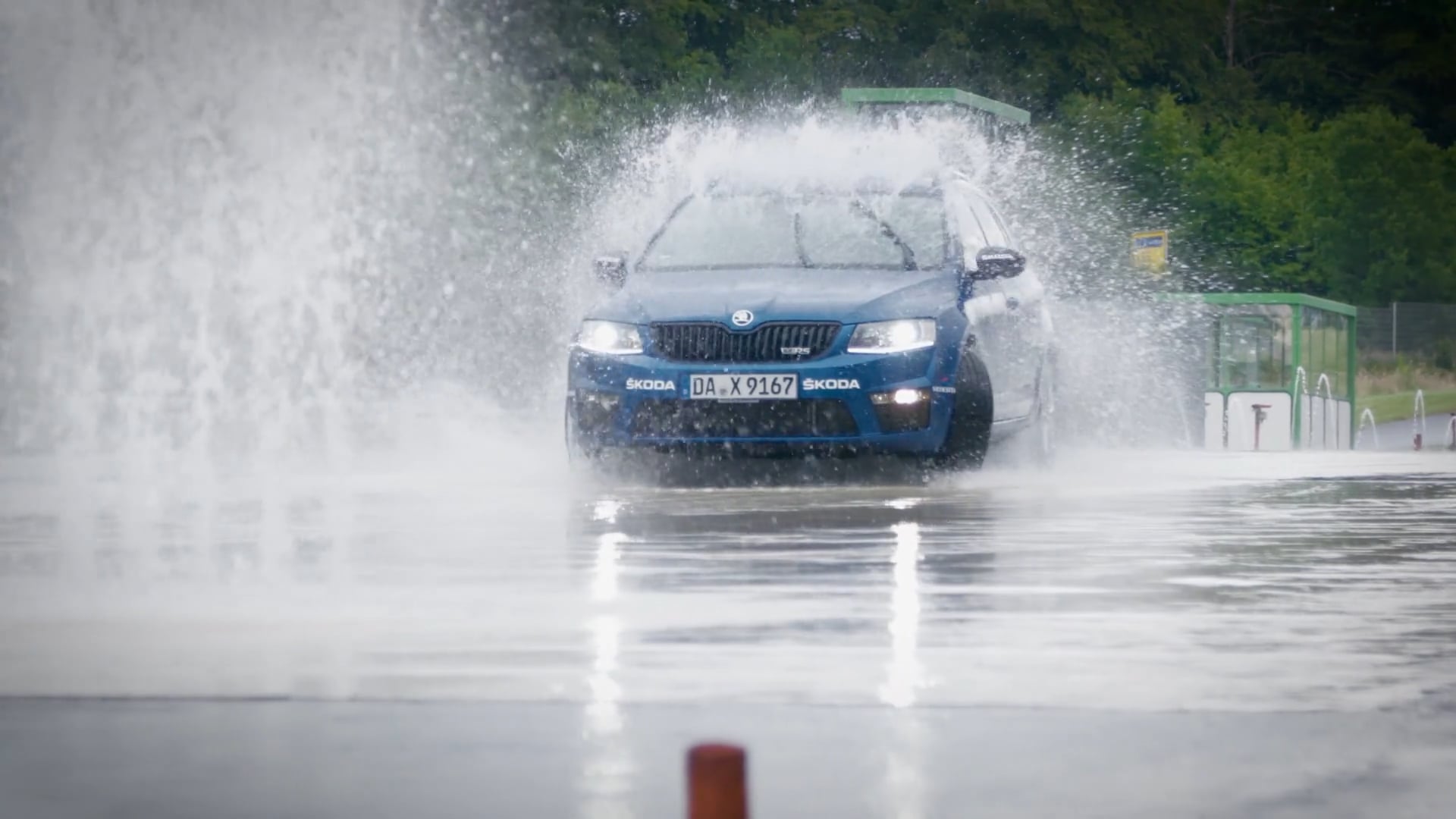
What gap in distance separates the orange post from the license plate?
11.2 m

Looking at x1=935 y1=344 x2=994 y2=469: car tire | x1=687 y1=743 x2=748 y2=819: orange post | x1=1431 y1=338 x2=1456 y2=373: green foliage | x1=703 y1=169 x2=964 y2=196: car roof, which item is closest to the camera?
x1=687 y1=743 x2=748 y2=819: orange post

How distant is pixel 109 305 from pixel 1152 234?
18068 mm

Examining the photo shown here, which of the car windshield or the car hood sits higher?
the car windshield

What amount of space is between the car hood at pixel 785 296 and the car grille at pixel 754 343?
0.16ft

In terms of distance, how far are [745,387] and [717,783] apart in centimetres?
1134

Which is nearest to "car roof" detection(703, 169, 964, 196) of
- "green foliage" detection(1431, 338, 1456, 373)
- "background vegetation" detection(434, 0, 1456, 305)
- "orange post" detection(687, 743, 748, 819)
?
"orange post" detection(687, 743, 748, 819)

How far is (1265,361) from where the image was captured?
128ft

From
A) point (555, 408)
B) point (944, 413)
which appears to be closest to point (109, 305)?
point (555, 408)

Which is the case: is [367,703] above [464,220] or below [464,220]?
below

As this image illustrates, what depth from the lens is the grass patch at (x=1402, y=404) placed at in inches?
2650

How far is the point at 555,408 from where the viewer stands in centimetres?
2762

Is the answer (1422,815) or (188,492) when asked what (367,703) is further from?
(188,492)

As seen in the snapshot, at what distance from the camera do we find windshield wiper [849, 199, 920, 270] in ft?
54.3

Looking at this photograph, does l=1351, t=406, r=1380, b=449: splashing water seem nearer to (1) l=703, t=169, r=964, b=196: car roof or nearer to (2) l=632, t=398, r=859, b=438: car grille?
(1) l=703, t=169, r=964, b=196: car roof
